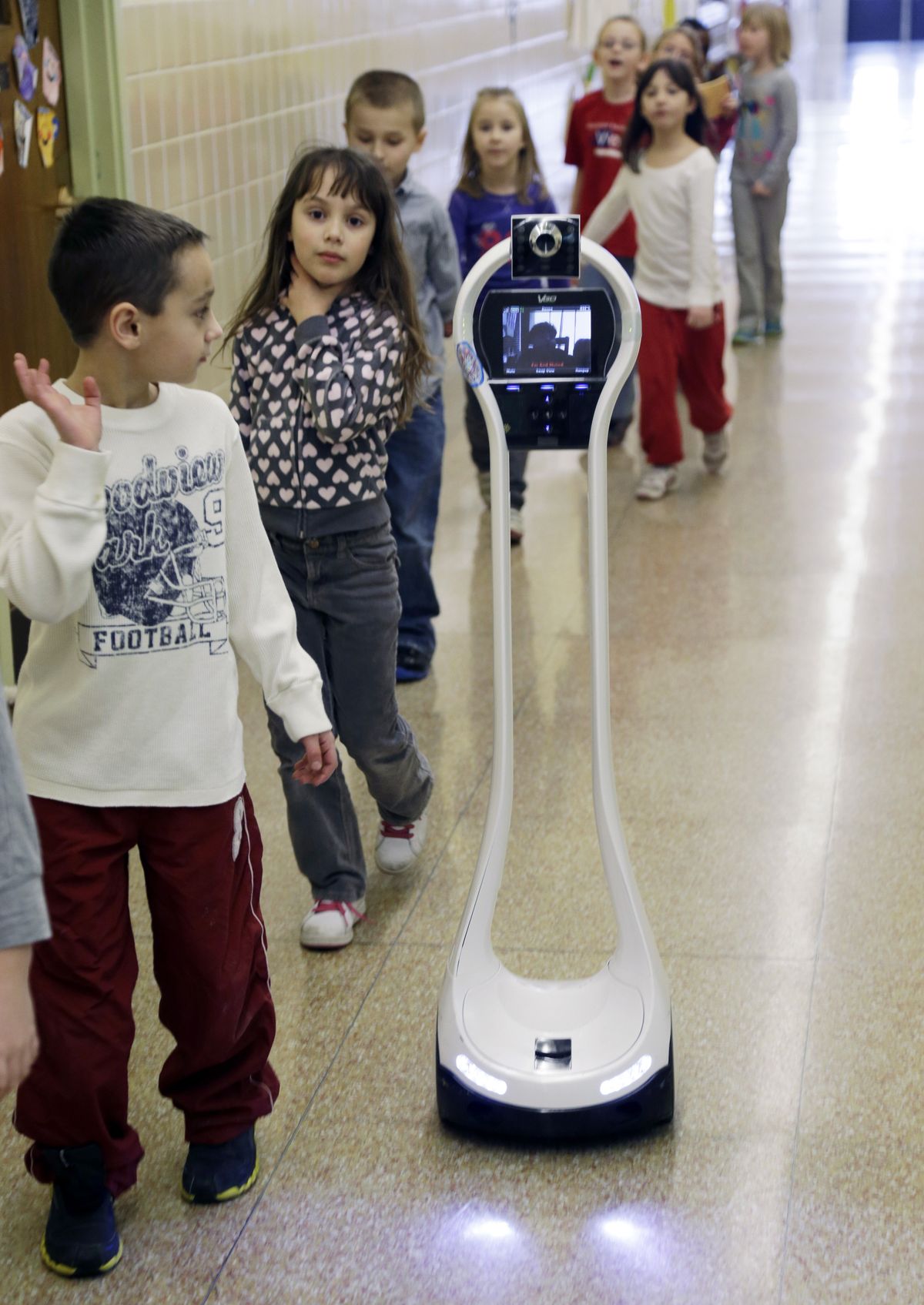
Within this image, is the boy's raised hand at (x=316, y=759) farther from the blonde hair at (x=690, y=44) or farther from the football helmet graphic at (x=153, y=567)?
the blonde hair at (x=690, y=44)

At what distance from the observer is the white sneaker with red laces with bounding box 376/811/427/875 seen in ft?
10.3

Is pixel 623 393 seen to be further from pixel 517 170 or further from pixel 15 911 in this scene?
pixel 15 911

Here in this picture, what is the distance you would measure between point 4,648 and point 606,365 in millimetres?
2284

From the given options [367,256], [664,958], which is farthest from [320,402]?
[664,958]

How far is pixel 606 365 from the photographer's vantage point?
2.23 metres

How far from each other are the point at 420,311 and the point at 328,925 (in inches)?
64.9

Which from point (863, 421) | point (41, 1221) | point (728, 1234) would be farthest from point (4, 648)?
point (863, 421)

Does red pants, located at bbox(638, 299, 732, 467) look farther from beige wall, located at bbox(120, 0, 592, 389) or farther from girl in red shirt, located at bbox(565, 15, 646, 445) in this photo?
beige wall, located at bbox(120, 0, 592, 389)

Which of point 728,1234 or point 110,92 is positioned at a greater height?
point 110,92

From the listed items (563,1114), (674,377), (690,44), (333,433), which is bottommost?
(563,1114)

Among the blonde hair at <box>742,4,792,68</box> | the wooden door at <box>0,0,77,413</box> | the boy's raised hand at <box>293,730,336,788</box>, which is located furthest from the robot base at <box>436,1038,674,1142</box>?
the blonde hair at <box>742,4,792,68</box>

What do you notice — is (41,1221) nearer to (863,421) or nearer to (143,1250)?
(143,1250)

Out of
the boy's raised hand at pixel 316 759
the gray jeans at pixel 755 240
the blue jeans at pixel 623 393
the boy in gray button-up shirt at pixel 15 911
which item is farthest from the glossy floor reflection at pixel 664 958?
the gray jeans at pixel 755 240

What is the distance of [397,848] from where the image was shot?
313cm
